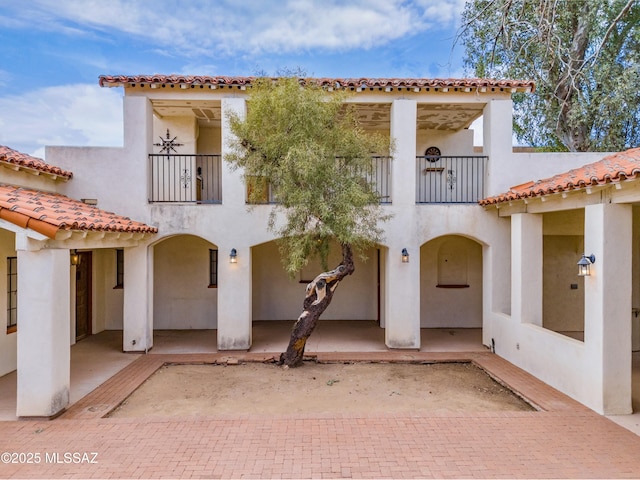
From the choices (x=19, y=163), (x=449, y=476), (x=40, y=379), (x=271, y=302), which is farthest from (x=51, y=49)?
(x=449, y=476)

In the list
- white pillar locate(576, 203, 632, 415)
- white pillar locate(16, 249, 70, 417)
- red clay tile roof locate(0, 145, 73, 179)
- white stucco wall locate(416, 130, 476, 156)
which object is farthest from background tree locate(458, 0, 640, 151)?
white pillar locate(16, 249, 70, 417)

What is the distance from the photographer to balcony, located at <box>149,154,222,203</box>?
11980 millimetres

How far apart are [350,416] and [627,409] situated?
4.83m

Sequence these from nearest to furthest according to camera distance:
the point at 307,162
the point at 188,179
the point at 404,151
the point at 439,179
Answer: the point at 307,162 < the point at 404,151 < the point at 188,179 < the point at 439,179

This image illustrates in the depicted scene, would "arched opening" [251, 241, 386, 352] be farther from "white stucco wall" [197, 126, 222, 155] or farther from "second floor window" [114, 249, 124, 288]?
"second floor window" [114, 249, 124, 288]

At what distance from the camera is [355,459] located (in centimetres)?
502

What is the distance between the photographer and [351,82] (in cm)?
1005

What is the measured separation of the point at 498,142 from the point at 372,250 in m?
5.65

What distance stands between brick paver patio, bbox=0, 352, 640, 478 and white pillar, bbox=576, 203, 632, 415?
541 millimetres

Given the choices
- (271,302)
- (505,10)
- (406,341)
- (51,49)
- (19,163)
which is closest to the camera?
(505,10)

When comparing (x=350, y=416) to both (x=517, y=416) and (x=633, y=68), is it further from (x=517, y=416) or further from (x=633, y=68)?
(x=633, y=68)

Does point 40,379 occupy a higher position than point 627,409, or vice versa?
point 40,379

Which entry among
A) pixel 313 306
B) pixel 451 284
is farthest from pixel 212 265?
pixel 451 284

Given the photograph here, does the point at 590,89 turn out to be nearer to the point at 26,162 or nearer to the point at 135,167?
the point at 135,167
